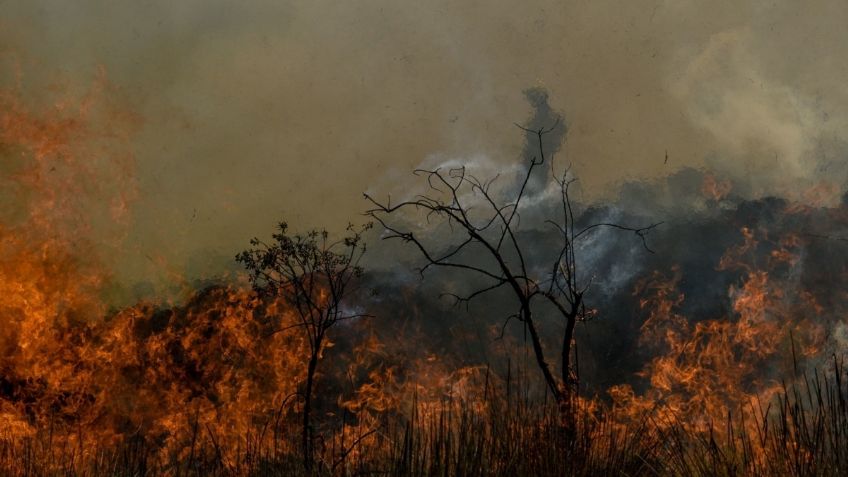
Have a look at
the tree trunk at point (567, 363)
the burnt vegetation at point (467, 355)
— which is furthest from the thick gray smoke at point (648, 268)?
the tree trunk at point (567, 363)

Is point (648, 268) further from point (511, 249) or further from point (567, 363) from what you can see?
point (567, 363)

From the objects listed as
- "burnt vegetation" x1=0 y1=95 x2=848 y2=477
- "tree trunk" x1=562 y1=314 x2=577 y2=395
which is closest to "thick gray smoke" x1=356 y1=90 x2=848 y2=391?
"burnt vegetation" x1=0 y1=95 x2=848 y2=477

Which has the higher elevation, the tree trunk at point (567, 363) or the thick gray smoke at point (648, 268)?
the thick gray smoke at point (648, 268)

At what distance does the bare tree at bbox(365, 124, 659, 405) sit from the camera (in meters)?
7.92

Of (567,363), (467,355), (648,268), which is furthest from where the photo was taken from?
(648,268)

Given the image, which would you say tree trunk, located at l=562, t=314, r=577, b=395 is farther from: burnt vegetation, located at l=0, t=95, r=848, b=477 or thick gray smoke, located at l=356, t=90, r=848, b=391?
thick gray smoke, located at l=356, t=90, r=848, b=391

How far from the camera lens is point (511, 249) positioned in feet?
275

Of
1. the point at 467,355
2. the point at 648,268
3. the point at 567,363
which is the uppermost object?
the point at 648,268

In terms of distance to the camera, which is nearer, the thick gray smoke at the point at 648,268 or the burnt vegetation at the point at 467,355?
the burnt vegetation at the point at 467,355

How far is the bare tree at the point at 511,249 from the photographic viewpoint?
26.0 feet

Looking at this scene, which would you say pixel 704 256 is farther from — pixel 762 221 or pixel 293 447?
pixel 293 447

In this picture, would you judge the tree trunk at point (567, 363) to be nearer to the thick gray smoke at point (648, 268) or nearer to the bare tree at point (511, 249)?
the bare tree at point (511, 249)

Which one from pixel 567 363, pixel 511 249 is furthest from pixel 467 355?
pixel 511 249

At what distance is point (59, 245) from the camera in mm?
36250
